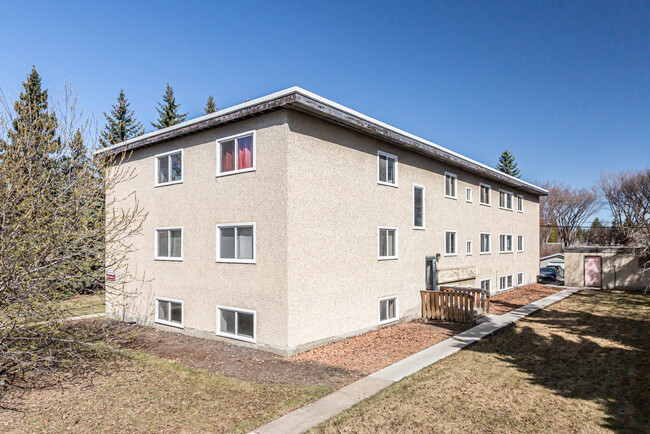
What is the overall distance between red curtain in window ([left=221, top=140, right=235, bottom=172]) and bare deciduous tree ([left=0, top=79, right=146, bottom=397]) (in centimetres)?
390

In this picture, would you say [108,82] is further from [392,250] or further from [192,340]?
[392,250]

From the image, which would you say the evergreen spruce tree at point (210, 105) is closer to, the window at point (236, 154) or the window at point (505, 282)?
the window at point (236, 154)

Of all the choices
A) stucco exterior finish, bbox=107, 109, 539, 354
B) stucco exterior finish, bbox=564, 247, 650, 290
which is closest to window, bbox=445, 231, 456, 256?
stucco exterior finish, bbox=107, 109, 539, 354

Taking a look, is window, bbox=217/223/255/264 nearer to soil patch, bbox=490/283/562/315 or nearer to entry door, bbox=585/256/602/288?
soil patch, bbox=490/283/562/315

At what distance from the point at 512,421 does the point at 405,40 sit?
688 inches

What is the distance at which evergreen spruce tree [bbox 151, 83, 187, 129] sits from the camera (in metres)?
38.1

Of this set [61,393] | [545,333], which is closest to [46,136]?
[61,393]

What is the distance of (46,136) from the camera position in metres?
7.33

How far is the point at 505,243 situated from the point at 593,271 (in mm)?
8476

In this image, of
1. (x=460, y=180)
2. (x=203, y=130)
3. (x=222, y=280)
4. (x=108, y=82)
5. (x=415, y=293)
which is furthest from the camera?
(x=460, y=180)

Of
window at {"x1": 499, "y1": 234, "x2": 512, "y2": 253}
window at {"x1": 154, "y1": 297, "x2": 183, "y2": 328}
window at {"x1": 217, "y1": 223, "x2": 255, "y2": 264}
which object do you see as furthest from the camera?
window at {"x1": 499, "y1": 234, "x2": 512, "y2": 253}

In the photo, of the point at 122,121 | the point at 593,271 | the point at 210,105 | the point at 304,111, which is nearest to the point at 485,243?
the point at 593,271

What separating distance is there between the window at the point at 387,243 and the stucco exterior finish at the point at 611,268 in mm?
19786

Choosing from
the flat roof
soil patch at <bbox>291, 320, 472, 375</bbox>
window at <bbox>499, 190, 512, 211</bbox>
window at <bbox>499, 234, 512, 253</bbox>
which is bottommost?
soil patch at <bbox>291, 320, 472, 375</bbox>
